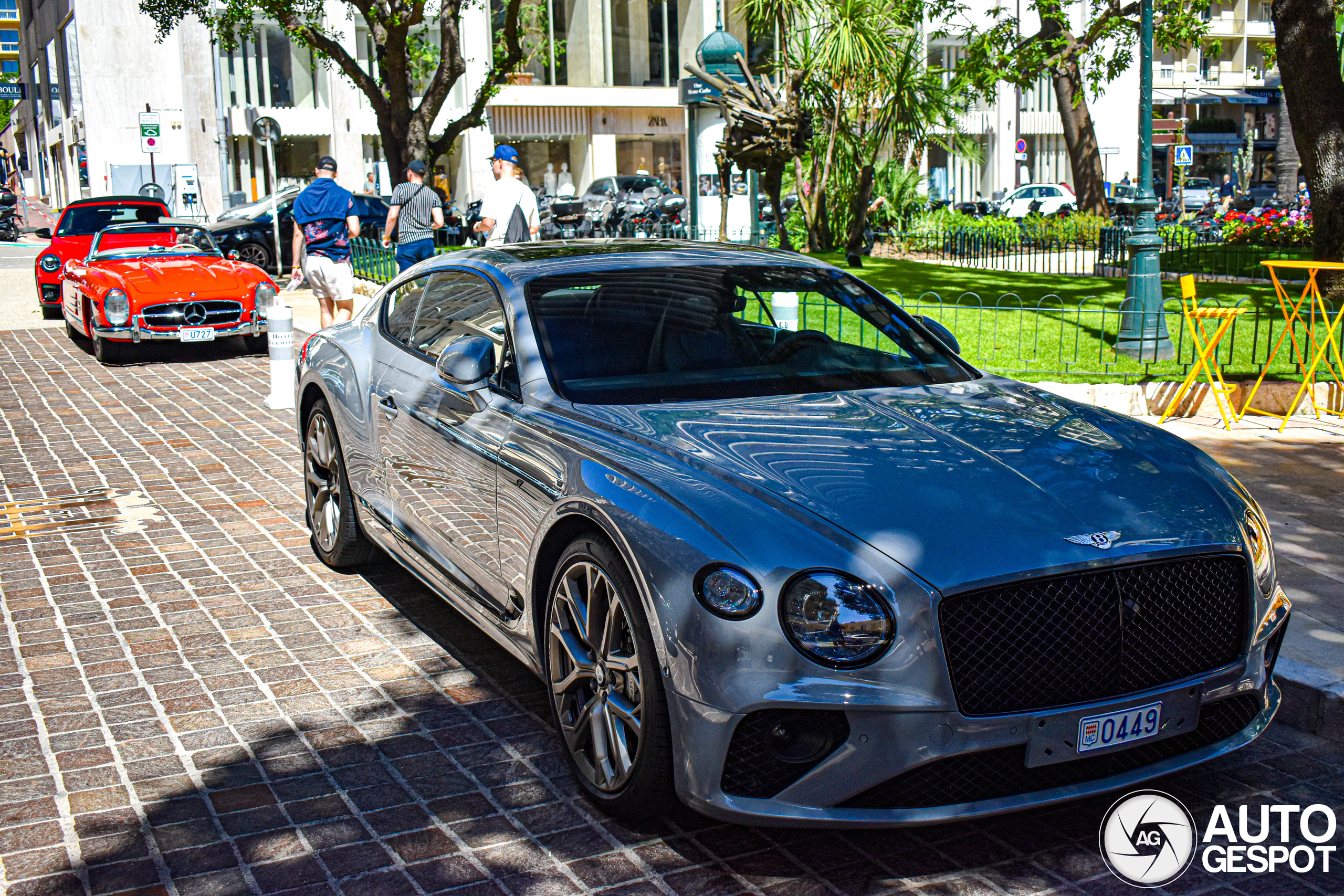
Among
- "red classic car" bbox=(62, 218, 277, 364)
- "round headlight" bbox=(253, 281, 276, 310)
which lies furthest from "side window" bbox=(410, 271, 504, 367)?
"round headlight" bbox=(253, 281, 276, 310)

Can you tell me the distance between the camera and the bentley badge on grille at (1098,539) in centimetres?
323

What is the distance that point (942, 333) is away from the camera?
507cm

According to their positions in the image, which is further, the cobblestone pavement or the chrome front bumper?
the chrome front bumper

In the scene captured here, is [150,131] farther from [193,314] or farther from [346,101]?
[193,314]

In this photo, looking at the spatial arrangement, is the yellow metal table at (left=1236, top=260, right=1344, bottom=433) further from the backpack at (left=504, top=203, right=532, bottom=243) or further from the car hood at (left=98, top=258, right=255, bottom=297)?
the car hood at (left=98, top=258, right=255, bottom=297)

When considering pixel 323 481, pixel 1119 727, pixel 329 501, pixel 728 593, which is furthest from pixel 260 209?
pixel 1119 727

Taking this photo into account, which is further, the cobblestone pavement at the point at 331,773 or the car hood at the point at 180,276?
the car hood at the point at 180,276

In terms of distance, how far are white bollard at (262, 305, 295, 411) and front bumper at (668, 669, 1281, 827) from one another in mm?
7831

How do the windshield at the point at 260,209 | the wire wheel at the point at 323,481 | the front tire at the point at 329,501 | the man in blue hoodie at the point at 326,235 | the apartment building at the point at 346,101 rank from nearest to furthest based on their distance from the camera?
the front tire at the point at 329,501, the wire wheel at the point at 323,481, the man in blue hoodie at the point at 326,235, the windshield at the point at 260,209, the apartment building at the point at 346,101

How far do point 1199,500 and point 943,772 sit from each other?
3.80 ft

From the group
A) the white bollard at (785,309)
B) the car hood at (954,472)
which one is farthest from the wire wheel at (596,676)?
the white bollard at (785,309)

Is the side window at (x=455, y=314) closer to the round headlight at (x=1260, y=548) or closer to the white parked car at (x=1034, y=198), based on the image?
the round headlight at (x=1260, y=548)

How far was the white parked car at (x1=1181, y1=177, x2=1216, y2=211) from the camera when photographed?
48.2 metres

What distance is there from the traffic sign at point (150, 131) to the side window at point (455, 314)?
26.8 metres
